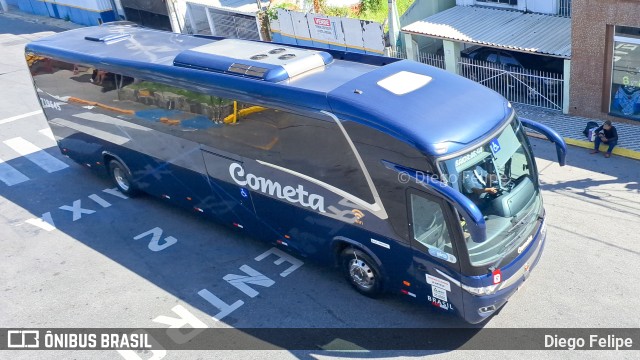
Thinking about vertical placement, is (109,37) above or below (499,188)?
above

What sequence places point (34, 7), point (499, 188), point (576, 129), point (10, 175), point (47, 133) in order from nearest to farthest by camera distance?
1. point (499, 188)
2. point (576, 129)
3. point (10, 175)
4. point (47, 133)
5. point (34, 7)

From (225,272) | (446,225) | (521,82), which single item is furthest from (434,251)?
(521,82)

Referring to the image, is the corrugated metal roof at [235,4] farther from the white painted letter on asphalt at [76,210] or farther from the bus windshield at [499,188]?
the bus windshield at [499,188]

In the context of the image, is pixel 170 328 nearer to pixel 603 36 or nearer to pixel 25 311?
pixel 25 311

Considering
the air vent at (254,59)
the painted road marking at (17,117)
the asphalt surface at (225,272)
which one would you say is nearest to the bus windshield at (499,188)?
the asphalt surface at (225,272)

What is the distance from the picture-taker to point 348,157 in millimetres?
9328

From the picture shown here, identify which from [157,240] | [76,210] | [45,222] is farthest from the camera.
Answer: [76,210]

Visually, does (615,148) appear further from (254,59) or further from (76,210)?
(76,210)

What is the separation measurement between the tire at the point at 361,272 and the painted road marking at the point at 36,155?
9.81 metres

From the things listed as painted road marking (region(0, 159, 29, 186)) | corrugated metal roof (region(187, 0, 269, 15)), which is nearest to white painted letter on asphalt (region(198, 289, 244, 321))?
painted road marking (region(0, 159, 29, 186))

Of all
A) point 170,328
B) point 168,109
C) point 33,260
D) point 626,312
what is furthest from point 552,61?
point 33,260

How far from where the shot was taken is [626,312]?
9.59 m

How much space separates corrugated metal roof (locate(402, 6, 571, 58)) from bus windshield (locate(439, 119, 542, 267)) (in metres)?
8.31

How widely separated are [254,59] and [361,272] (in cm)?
421
